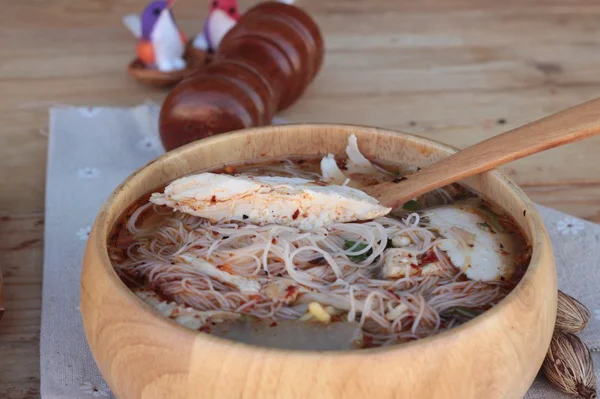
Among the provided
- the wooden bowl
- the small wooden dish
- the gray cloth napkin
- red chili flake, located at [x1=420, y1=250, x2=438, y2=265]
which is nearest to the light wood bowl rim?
the wooden bowl

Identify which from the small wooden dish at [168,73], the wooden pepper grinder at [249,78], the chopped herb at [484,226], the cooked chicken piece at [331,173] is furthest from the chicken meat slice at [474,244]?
the small wooden dish at [168,73]

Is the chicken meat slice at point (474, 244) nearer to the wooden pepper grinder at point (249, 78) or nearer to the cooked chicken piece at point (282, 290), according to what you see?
the cooked chicken piece at point (282, 290)

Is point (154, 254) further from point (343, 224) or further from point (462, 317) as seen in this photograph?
point (462, 317)

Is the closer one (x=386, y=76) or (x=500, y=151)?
(x=500, y=151)

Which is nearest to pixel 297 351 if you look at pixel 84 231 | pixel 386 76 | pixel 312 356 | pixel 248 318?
pixel 312 356

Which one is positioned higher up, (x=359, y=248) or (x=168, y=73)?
(x=359, y=248)

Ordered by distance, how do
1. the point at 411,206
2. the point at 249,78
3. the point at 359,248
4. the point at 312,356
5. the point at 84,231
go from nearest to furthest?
the point at 312,356
the point at 359,248
the point at 411,206
the point at 84,231
the point at 249,78

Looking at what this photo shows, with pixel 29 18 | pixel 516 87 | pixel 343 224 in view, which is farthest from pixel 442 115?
pixel 29 18

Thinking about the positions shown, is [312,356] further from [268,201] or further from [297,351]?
[268,201]
